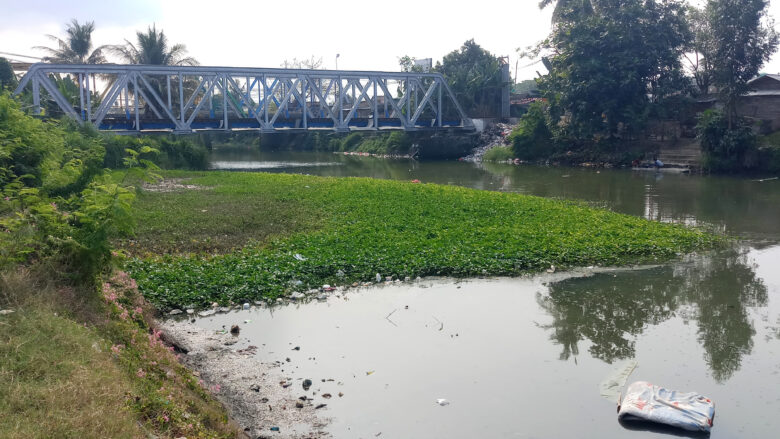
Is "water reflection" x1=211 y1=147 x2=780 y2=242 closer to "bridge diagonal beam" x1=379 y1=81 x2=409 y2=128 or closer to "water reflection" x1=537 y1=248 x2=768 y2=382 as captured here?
"water reflection" x1=537 y1=248 x2=768 y2=382

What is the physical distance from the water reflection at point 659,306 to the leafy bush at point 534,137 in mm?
25586

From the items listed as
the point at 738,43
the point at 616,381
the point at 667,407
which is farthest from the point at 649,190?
the point at 667,407

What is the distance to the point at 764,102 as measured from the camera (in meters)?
26.7

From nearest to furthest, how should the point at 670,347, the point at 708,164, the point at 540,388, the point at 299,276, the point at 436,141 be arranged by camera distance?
the point at 540,388 < the point at 670,347 < the point at 299,276 < the point at 708,164 < the point at 436,141

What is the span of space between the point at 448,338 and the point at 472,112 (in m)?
40.3

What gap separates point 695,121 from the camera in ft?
97.4

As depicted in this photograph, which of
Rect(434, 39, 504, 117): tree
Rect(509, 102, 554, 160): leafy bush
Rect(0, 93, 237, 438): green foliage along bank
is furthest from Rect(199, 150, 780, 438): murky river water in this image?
Rect(434, 39, 504, 117): tree

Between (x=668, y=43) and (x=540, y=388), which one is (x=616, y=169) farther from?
(x=540, y=388)

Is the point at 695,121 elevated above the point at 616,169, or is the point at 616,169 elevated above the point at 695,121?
the point at 695,121

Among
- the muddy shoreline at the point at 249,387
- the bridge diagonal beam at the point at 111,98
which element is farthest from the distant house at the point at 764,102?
the bridge diagonal beam at the point at 111,98

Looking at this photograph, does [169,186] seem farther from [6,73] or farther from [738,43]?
[738,43]

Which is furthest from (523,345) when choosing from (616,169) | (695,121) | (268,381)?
(695,121)

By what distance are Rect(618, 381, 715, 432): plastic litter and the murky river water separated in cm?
13

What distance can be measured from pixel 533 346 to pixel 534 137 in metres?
30.0
